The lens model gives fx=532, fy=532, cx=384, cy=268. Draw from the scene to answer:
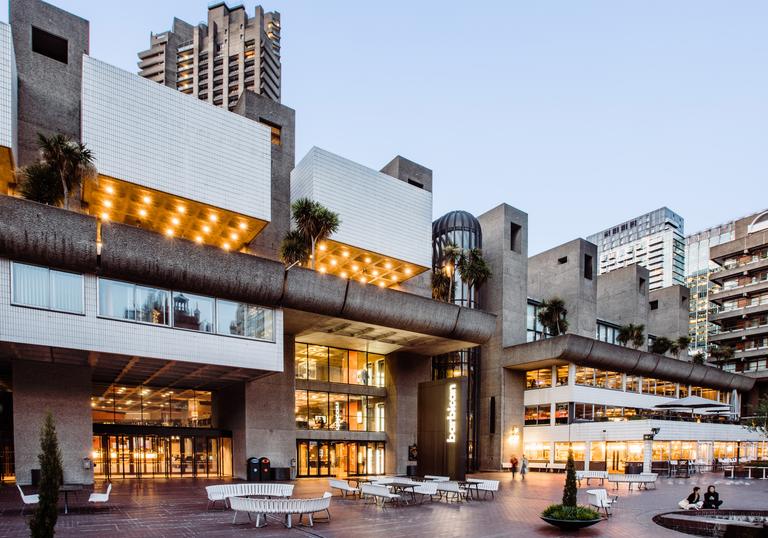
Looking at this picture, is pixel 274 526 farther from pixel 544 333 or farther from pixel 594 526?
pixel 544 333

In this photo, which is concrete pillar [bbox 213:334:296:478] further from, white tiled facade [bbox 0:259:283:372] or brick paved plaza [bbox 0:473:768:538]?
brick paved plaza [bbox 0:473:768:538]

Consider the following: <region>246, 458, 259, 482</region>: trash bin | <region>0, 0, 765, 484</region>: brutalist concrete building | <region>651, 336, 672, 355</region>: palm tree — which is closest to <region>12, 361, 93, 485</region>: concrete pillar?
<region>0, 0, 765, 484</region>: brutalist concrete building

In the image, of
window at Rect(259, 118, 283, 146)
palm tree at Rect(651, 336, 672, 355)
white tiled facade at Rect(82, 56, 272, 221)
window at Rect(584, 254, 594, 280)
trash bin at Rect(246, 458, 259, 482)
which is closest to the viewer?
white tiled facade at Rect(82, 56, 272, 221)

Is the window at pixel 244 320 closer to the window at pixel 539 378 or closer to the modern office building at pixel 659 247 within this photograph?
the window at pixel 539 378

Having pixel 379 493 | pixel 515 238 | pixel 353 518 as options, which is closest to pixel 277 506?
pixel 353 518

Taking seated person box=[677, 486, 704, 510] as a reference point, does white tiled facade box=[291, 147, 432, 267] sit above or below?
above

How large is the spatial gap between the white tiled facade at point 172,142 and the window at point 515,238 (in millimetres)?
24172

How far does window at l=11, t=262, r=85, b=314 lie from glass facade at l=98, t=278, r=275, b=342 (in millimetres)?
816

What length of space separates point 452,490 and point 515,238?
1141 inches

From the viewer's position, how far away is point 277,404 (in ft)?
92.5

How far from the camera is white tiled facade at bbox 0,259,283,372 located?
1784 centimetres

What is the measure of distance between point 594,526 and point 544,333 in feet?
111

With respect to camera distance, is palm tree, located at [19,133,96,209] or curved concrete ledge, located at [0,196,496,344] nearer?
curved concrete ledge, located at [0,196,496,344]

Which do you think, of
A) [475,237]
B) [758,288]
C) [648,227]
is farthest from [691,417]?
[648,227]
